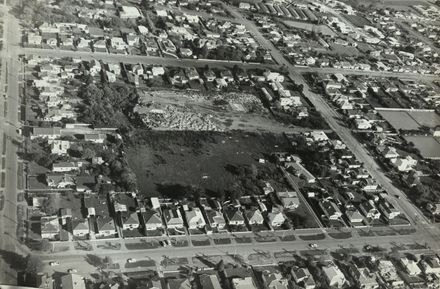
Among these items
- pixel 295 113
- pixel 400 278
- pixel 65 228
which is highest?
pixel 295 113

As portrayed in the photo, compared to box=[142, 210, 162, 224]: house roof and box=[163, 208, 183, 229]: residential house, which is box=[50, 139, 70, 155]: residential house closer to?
box=[142, 210, 162, 224]: house roof

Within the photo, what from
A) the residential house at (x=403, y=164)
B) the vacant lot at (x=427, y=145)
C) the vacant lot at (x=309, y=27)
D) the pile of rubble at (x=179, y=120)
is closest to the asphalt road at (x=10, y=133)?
the pile of rubble at (x=179, y=120)

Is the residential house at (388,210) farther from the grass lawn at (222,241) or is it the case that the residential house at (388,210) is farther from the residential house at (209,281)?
the residential house at (209,281)

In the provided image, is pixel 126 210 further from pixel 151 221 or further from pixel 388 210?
pixel 388 210

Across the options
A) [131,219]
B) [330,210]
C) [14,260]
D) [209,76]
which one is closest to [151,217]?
[131,219]

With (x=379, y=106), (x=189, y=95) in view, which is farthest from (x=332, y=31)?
(x=189, y=95)

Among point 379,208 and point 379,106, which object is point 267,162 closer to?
point 379,208

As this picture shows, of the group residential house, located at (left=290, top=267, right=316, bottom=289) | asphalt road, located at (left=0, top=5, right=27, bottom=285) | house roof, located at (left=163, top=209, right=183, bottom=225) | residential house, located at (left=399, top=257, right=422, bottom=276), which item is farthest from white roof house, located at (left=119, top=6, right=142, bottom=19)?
residential house, located at (left=399, top=257, right=422, bottom=276)
